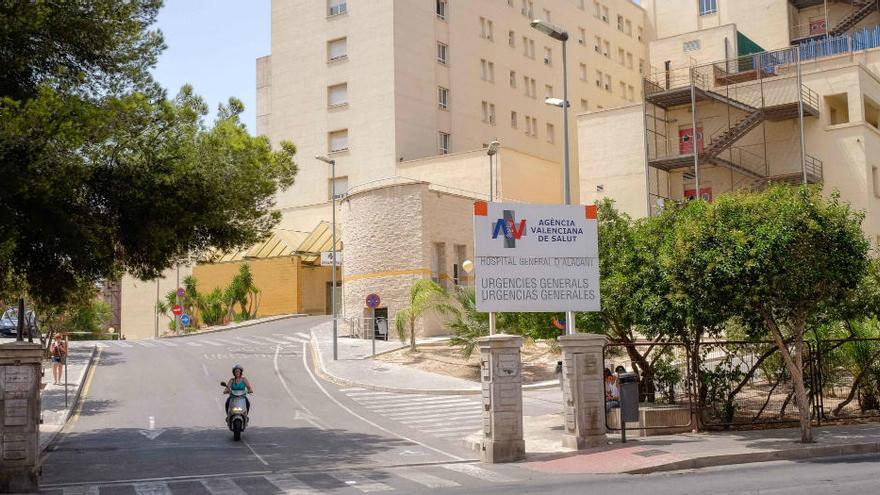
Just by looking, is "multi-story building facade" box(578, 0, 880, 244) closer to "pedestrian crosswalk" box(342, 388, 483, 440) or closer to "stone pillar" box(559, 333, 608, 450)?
"pedestrian crosswalk" box(342, 388, 483, 440)

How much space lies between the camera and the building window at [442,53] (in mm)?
64725

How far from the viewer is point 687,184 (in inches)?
1964

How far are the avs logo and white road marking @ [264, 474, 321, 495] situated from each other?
20.3ft

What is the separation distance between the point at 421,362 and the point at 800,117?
22.0 meters

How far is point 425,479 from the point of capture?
15.1 metres

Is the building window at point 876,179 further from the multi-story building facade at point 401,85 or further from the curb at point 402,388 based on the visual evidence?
the curb at point 402,388

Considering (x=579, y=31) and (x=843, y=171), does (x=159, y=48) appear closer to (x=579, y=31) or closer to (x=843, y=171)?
(x=843, y=171)

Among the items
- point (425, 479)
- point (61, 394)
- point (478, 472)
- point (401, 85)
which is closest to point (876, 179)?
point (401, 85)

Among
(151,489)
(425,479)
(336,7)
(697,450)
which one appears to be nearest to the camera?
(151,489)

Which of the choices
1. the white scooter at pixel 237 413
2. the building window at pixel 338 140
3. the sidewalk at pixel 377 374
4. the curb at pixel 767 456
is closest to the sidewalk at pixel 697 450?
the curb at pixel 767 456

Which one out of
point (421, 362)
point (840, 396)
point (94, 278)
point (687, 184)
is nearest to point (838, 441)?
point (840, 396)

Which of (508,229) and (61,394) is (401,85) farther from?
(508,229)

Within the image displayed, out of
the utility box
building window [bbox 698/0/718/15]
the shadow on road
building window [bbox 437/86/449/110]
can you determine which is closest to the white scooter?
the shadow on road

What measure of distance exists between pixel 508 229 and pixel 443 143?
47369 millimetres
